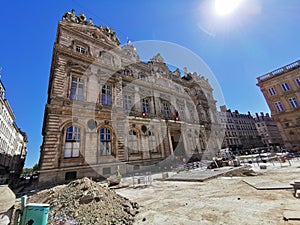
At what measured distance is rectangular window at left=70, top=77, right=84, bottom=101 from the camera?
14.6m

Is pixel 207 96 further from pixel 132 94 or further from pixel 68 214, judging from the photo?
pixel 68 214

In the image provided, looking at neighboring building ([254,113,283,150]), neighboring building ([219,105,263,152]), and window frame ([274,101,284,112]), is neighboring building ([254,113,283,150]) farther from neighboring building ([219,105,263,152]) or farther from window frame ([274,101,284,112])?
window frame ([274,101,284,112])

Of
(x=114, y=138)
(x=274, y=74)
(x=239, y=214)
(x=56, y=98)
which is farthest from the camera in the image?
(x=274, y=74)

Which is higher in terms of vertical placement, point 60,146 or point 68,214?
point 60,146

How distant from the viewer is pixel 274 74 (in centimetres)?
2850

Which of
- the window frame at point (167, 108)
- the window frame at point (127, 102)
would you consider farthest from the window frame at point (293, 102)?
the window frame at point (127, 102)

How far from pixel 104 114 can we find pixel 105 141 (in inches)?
120

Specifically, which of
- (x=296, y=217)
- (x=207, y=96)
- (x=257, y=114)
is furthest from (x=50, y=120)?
(x=257, y=114)

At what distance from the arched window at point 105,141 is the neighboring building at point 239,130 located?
44.4 m

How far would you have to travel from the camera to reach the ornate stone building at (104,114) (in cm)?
1254

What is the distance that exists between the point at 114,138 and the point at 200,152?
55.6ft

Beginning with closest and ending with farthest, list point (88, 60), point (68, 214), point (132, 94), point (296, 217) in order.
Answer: point (296, 217)
point (68, 214)
point (88, 60)
point (132, 94)

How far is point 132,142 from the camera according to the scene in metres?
17.4

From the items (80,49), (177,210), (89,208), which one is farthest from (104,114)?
(177,210)
